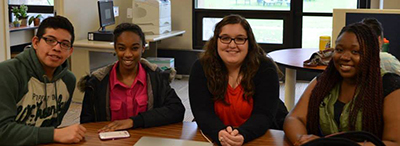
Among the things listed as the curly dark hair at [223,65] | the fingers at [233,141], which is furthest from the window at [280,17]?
the fingers at [233,141]

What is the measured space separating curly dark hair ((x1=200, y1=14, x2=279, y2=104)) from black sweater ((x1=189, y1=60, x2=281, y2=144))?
2 centimetres

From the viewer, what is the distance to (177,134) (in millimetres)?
1840

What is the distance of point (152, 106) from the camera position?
212cm

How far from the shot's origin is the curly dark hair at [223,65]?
2025mm

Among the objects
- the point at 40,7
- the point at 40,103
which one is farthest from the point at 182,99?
the point at 40,103

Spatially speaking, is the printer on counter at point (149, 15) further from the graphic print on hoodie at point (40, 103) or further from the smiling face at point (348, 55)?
the smiling face at point (348, 55)

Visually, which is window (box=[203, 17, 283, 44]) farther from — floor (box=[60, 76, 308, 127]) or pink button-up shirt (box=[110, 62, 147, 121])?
pink button-up shirt (box=[110, 62, 147, 121])

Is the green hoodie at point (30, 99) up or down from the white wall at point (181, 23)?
down

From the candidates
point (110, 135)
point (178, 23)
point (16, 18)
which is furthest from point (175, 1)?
point (110, 135)

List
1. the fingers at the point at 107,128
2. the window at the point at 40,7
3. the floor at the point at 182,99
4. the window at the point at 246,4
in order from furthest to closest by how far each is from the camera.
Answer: the window at the point at 40,7 → the window at the point at 246,4 → the floor at the point at 182,99 → the fingers at the point at 107,128

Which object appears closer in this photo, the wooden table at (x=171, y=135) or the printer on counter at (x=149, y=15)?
the wooden table at (x=171, y=135)

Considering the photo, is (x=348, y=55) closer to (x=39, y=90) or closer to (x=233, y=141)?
(x=233, y=141)

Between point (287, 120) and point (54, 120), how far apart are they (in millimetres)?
982

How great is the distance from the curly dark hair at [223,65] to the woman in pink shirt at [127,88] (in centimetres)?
18
